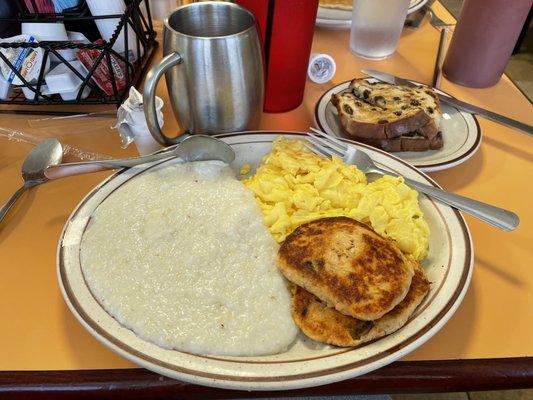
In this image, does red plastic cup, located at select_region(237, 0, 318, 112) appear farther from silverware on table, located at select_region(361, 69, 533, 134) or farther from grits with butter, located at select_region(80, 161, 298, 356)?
grits with butter, located at select_region(80, 161, 298, 356)

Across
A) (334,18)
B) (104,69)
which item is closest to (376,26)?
(334,18)

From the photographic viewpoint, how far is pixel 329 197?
38.1 inches

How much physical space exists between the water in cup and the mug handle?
0.92m

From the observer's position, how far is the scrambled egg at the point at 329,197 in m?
0.90

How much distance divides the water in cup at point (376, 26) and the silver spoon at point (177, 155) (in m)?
0.93

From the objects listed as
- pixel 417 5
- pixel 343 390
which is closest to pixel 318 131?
pixel 343 390

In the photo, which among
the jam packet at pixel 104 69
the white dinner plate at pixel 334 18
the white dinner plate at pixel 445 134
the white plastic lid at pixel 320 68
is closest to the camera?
the white dinner plate at pixel 445 134

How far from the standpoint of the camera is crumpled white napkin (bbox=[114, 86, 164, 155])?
1107 millimetres

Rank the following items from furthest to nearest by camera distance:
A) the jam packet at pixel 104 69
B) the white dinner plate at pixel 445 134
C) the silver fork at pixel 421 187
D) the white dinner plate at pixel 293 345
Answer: the jam packet at pixel 104 69
the white dinner plate at pixel 445 134
the silver fork at pixel 421 187
the white dinner plate at pixel 293 345

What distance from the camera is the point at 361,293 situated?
2.33ft

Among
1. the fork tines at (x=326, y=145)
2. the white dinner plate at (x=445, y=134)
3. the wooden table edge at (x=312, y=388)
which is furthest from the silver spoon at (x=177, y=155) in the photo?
the wooden table edge at (x=312, y=388)

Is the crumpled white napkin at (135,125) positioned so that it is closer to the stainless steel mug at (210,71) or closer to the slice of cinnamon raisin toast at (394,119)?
the stainless steel mug at (210,71)

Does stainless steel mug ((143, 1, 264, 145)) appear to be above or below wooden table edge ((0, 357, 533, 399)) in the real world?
above

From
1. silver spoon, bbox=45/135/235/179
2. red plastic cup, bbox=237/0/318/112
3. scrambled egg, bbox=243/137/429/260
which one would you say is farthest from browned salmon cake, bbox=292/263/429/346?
red plastic cup, bbox=237/0/318/112
